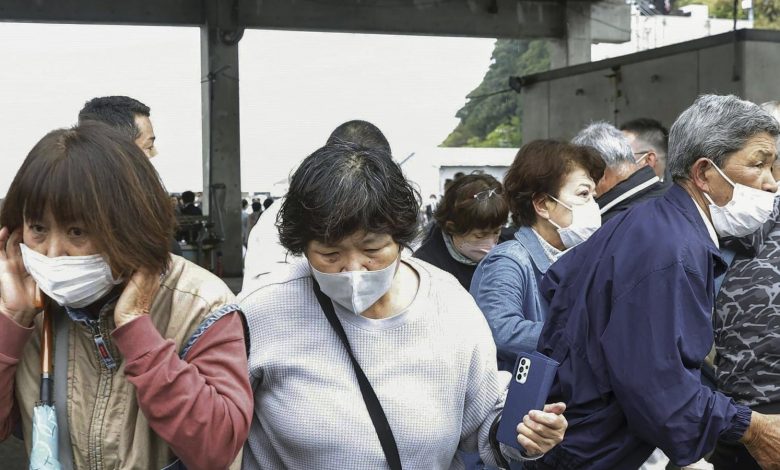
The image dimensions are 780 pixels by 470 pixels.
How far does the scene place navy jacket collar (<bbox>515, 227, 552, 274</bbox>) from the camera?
3.29 meters

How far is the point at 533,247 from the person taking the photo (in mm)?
3363

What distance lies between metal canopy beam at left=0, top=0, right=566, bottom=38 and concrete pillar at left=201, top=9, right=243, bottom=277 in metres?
0.49

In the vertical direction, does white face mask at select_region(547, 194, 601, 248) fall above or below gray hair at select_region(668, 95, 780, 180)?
below

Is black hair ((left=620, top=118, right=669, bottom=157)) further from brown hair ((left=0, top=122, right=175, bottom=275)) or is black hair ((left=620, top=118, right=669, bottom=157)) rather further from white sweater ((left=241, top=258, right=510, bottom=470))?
brown hair ((left=0, top=122, right=175, bottom=275))

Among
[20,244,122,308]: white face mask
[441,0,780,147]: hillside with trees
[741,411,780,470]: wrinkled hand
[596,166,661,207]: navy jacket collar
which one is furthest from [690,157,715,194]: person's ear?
[441,0,780,147]: hillside with trees

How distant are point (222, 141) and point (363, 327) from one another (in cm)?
1328

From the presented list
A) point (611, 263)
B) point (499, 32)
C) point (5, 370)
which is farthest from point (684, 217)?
point (499, 32)

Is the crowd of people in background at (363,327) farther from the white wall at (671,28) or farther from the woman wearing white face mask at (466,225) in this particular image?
the white wall at (671,28)

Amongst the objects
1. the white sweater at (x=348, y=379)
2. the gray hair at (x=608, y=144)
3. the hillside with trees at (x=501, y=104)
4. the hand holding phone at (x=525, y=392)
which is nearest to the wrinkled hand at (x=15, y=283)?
the white sweater at (x=348, y=379)

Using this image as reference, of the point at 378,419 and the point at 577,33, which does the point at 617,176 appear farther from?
the point at 577,33

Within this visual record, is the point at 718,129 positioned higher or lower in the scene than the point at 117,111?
lower

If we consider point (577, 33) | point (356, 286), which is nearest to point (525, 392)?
point (356, 286)

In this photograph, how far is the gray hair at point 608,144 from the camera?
15.6ft

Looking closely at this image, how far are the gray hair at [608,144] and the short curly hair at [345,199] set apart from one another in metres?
2.79
